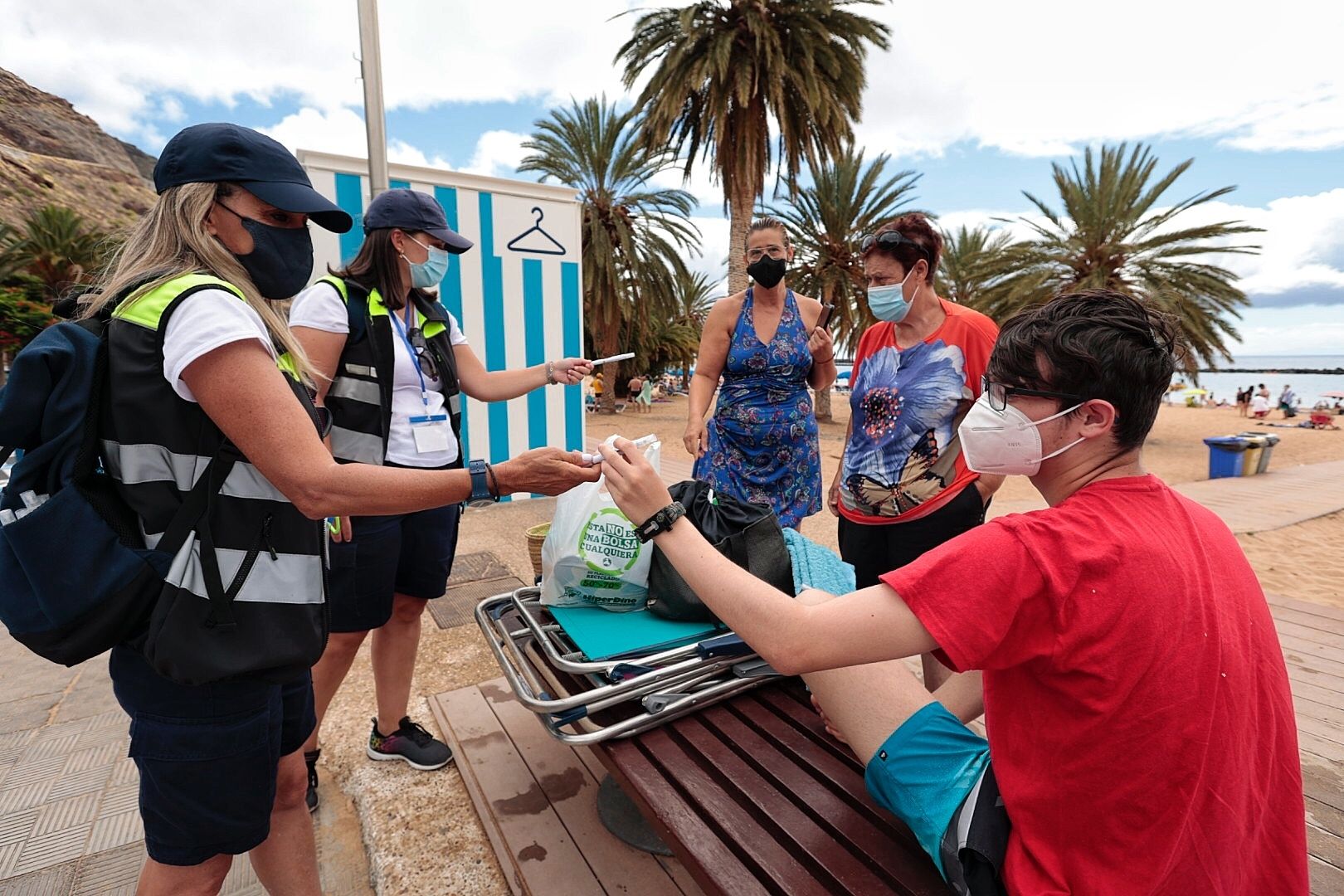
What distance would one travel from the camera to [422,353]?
2262 mm

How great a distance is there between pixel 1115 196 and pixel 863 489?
17506mm

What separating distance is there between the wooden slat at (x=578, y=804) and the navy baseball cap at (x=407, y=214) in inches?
71.5

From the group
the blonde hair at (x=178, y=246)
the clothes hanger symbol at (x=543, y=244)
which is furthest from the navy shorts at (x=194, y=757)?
the clothes hanger symbol at (x=543, y=244)

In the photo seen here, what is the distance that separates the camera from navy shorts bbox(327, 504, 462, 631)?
2129 millimetres

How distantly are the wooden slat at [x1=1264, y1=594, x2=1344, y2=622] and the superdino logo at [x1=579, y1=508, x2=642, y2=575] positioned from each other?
4.64 meters

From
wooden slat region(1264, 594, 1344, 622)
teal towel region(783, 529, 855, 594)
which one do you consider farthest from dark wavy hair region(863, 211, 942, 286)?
wooden slat region(1264, 594, 1344, 622)

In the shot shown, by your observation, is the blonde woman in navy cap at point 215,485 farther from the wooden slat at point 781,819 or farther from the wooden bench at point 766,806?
the wooden slat at point 781,819

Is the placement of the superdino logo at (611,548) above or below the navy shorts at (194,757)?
above

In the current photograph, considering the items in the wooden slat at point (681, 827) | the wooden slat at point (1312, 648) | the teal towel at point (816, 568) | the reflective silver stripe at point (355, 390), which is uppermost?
the reflective silver stripe at point (355, 390)

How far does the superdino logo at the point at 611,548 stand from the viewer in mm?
2035

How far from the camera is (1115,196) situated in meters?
15.6

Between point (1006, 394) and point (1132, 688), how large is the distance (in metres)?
0.55

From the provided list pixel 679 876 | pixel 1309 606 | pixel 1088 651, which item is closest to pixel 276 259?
pixel 1088 651

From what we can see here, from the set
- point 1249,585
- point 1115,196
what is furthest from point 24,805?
point 1115,196
